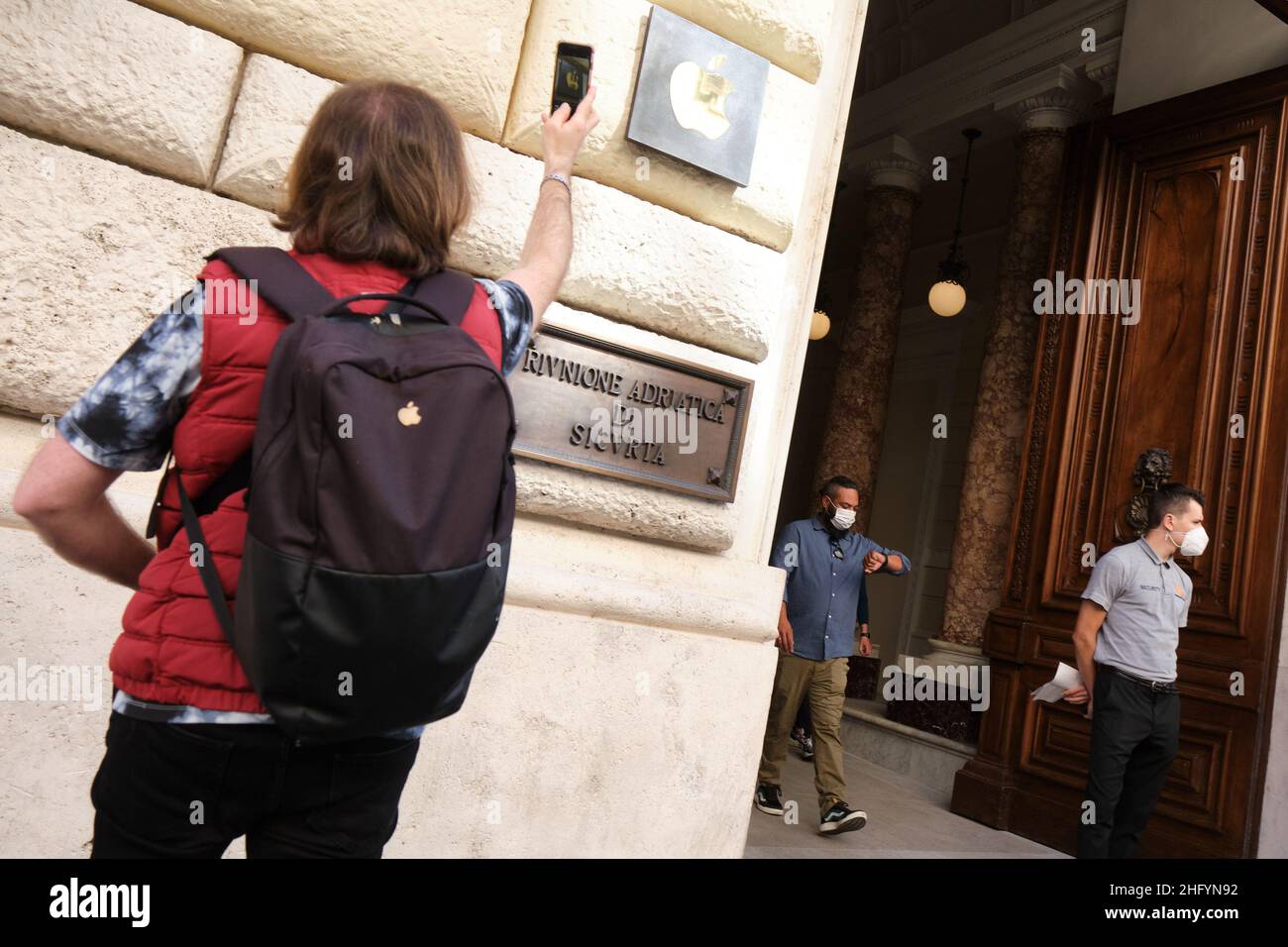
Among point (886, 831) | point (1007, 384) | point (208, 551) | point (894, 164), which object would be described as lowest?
point (886, 831)

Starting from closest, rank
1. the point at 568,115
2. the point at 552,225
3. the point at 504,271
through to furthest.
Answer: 1. the point at 552,225
2. the point at 568,115
3. the point at 504,271

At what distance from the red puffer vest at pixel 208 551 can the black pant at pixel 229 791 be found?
53 mm

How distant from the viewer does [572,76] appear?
2.32 meters

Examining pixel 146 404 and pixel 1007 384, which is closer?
pixel 146 404

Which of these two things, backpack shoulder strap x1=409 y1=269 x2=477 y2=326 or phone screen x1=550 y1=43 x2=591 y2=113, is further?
phone screen x1=550 y1=43 x2=591 y2=113

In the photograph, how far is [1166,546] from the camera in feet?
15.4

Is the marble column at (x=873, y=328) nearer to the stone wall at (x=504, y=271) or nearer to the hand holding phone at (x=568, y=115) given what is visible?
the stone wall at (x=504, y=271)

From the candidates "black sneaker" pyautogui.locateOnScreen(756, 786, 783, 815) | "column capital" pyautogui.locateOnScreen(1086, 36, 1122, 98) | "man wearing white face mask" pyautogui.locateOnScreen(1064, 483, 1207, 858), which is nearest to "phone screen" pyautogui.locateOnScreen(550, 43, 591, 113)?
"man wearing white face mask" pyautogui.locateOnScreen(1064, 483, 1207, 858)

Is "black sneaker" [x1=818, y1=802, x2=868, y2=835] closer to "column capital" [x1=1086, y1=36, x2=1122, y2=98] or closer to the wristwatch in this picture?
the wristwatch

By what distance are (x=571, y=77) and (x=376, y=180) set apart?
3.39 feet

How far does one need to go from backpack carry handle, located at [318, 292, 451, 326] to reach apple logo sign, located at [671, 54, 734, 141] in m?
1.99

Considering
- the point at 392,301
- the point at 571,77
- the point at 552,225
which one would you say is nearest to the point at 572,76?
the point at 571,77

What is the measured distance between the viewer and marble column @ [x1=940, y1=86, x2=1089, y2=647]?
746 centimetres

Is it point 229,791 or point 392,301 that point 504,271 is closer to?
point 392,301
